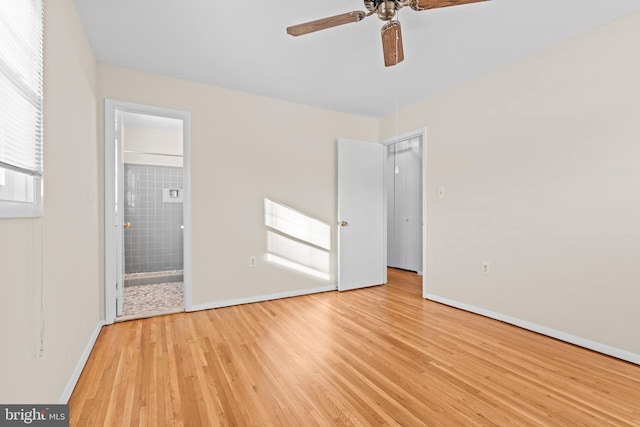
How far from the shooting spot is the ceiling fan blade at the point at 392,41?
1.72 meters

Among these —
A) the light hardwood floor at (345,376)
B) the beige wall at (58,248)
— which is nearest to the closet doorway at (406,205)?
the light hardwood floor at (345,376)

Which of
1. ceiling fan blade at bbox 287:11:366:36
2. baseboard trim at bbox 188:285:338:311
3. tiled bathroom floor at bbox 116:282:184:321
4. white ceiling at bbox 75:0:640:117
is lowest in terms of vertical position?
tiled bathroom floor at bbox 116:282:184:321

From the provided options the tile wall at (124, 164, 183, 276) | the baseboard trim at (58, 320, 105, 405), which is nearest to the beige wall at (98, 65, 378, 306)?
the baseboard trim at (58, 320, 105, 405)

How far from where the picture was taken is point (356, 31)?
2281mm

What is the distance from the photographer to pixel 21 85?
119cm

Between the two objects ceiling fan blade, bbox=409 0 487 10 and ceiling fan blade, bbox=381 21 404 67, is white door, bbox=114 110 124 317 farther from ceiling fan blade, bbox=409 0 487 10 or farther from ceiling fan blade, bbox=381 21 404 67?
ceiling fan blade, bbox=409 0 487 10

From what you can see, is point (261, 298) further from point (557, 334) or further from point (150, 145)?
point (150, 145)

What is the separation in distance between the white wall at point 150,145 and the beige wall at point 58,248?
2676 millimetres

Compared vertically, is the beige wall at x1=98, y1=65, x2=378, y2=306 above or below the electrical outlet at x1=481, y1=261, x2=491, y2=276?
above

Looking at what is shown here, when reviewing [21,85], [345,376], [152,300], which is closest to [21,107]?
[21,85]

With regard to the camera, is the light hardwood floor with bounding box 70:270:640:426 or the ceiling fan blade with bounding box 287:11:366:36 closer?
the light hardwood floor with bounding box 70:270:640:426

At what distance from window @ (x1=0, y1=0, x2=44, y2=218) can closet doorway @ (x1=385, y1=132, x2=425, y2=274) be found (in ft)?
14.3

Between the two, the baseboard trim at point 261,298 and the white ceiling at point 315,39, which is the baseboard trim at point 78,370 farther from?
the white ceiling at point 315,39

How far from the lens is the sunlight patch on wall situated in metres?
3.59
